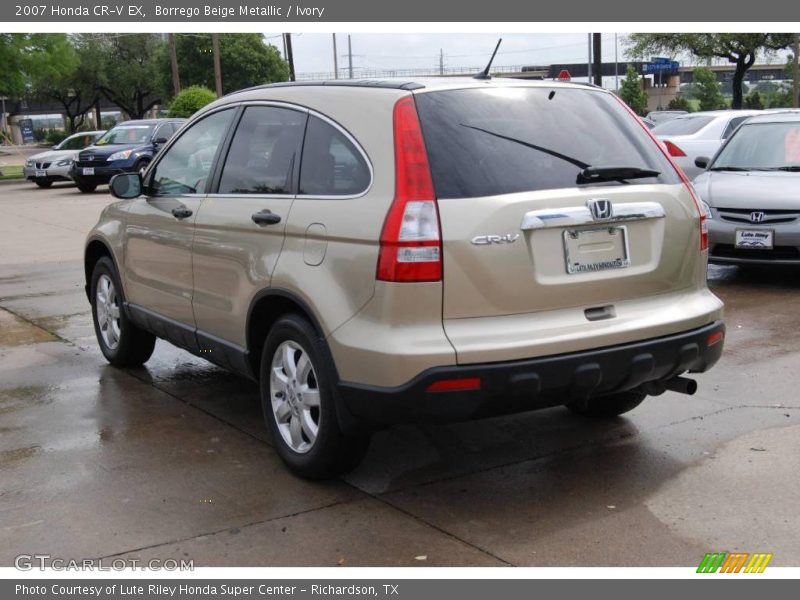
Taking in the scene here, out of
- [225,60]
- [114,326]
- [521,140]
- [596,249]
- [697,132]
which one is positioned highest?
[225,60]

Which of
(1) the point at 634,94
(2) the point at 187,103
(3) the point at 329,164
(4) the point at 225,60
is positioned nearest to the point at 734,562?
(3) the point at 329,164

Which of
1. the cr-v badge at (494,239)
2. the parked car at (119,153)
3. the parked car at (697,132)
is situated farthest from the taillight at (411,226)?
the parked car at (119,153)

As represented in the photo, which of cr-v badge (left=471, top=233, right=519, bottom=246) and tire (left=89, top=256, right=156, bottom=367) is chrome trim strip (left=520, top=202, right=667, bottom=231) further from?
tire (left=89, top=256, right=156, bottom=367)

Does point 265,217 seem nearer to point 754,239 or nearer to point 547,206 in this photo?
point 547,206

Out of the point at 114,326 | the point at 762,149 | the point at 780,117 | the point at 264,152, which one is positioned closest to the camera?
the point at 264,152

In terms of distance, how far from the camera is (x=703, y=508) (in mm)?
4281

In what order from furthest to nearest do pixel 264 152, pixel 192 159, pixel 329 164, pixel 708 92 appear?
pixel 708 92
pixel 192 159
pixel 264 152
pixel 329 164

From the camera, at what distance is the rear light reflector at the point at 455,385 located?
13.1 feet

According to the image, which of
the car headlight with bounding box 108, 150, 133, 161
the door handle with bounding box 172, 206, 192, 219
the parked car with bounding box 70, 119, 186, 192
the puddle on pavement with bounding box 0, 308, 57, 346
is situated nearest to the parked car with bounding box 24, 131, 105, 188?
the parked car with bounding box 70, 119, 186, 192

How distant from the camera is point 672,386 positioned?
4785 millimetres

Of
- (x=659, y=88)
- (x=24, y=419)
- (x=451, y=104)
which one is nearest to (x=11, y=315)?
(x=24, y=419)

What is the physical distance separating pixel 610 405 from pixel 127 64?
7615cm

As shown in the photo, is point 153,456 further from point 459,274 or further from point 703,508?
point 703,508

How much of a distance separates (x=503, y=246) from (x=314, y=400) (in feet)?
3.70
